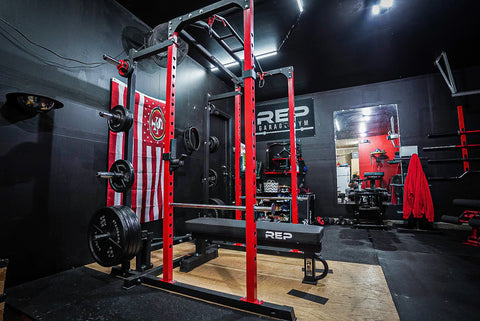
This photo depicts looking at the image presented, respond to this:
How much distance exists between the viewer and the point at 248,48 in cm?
168

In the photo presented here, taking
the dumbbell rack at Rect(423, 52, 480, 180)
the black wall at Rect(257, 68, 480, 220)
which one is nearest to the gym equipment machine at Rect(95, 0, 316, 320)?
the black wall at Rect(257, 68, 480, 220)

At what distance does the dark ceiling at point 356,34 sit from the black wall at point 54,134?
849mm

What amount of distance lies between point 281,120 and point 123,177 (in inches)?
A: 185

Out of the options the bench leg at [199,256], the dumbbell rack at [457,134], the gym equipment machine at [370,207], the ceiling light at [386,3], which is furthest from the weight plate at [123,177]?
the dumbbell rack at [457,134]

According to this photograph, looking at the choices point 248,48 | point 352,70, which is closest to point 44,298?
point 248,48

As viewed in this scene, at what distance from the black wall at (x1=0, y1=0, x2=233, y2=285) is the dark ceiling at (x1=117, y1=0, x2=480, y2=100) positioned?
0.85m

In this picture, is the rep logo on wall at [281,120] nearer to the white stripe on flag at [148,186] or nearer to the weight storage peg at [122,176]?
the white stripe on flag at [148,186]

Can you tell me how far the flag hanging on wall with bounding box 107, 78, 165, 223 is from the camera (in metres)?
2.82

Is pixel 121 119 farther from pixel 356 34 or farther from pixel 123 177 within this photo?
pixel 356 34

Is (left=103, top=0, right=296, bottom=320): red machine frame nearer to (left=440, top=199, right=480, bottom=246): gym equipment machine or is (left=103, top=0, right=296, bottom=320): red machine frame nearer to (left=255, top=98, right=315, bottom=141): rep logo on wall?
(left=440, top=199, right=480, bottom=246): gym equipment machine

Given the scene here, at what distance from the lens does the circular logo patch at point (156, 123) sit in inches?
128

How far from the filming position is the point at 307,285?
194cm

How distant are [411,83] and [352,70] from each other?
1479 mm

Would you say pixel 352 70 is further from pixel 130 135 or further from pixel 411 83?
pixel 130 135
